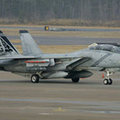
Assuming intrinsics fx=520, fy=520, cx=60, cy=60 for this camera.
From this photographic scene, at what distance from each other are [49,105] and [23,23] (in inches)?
3862

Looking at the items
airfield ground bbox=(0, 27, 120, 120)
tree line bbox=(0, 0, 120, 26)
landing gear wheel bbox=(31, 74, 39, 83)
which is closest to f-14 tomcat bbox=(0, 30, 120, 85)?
landing gear wheel bbox=(31, 74, 39, 83)

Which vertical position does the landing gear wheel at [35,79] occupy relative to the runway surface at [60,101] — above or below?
above

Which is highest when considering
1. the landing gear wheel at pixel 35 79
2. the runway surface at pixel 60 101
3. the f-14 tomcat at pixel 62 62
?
the f-14 tomcat at pixel 62 62

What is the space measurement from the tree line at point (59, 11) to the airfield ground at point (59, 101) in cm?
9046

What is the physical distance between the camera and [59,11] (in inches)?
5261

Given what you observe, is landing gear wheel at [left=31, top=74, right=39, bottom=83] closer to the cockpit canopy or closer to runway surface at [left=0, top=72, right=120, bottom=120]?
runway surface at [left=0, top=72, right=120, bottom=120]

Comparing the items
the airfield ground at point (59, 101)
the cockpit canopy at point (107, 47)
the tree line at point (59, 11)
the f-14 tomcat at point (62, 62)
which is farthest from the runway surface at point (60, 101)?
the tree line at point (59, 11)

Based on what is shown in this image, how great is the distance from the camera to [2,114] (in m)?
14.4

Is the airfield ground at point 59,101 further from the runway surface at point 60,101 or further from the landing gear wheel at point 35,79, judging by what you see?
the landing gear wheel at point 35,79

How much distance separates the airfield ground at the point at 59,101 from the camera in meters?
14.3

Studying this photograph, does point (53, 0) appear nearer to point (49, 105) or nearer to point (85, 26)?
point (85, 26)

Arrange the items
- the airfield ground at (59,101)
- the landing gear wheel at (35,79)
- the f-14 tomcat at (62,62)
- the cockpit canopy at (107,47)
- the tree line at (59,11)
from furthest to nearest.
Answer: the tree line at (59,11) → the landing gear wheel at (35,79) → the f-14 tomcat at (62,62) → the cockpit canopy at (107,47) → the airfield ground at (59,101)

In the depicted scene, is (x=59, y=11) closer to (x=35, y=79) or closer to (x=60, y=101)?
(x=35, y=79)

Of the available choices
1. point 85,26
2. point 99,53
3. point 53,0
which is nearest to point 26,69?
point 99,53
